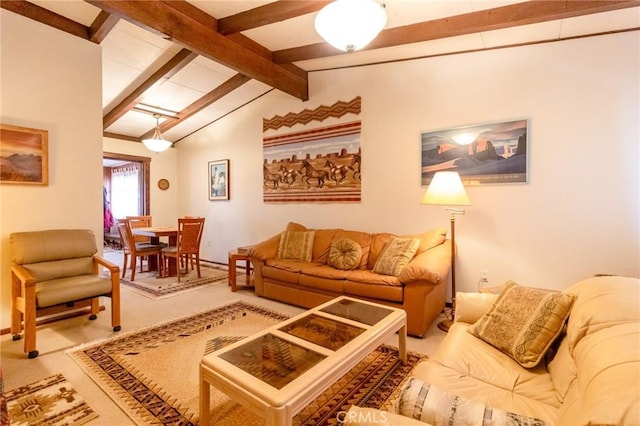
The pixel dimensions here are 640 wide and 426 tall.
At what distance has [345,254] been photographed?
3488 mm

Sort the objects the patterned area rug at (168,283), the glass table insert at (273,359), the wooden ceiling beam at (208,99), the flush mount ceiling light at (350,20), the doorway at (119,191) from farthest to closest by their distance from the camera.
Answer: the doorway at (119,191)
the wooden ceiling beam at (208,99)
the patterned area rug at (168,283)
the flush mount ceiling light at (350,20)
the glass table insert at (273,359)

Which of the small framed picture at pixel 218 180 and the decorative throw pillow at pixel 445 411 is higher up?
the small framed picture at pixel 218 180

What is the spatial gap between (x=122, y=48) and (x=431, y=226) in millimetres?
4157

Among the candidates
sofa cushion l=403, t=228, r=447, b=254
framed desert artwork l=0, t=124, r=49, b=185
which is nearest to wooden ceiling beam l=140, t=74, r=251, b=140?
framed desert artwork l=0, t=124, r=49, b=185

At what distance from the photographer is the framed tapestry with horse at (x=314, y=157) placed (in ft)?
13.7

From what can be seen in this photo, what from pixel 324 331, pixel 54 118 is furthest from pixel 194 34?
pixel 324 331

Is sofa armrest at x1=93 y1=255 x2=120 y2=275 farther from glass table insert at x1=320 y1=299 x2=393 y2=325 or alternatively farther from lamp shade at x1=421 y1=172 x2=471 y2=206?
lamp shade at x1=421 y1=172 x2=471 y2=206

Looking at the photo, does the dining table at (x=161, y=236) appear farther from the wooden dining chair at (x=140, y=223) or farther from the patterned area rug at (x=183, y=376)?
the patterned area rug at (x=183, y=376)

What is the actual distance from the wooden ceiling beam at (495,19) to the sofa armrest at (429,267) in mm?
2045

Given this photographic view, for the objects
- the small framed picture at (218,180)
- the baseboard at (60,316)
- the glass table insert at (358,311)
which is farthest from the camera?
the small framed picture at (218,180)

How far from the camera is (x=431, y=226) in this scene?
3.59 metres

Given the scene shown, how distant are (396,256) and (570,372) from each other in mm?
1940

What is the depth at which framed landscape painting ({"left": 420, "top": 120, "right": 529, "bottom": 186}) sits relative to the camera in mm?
3104

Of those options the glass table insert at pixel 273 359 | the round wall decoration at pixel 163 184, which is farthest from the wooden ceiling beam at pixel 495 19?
the round wall decoration at pixel 163 184
